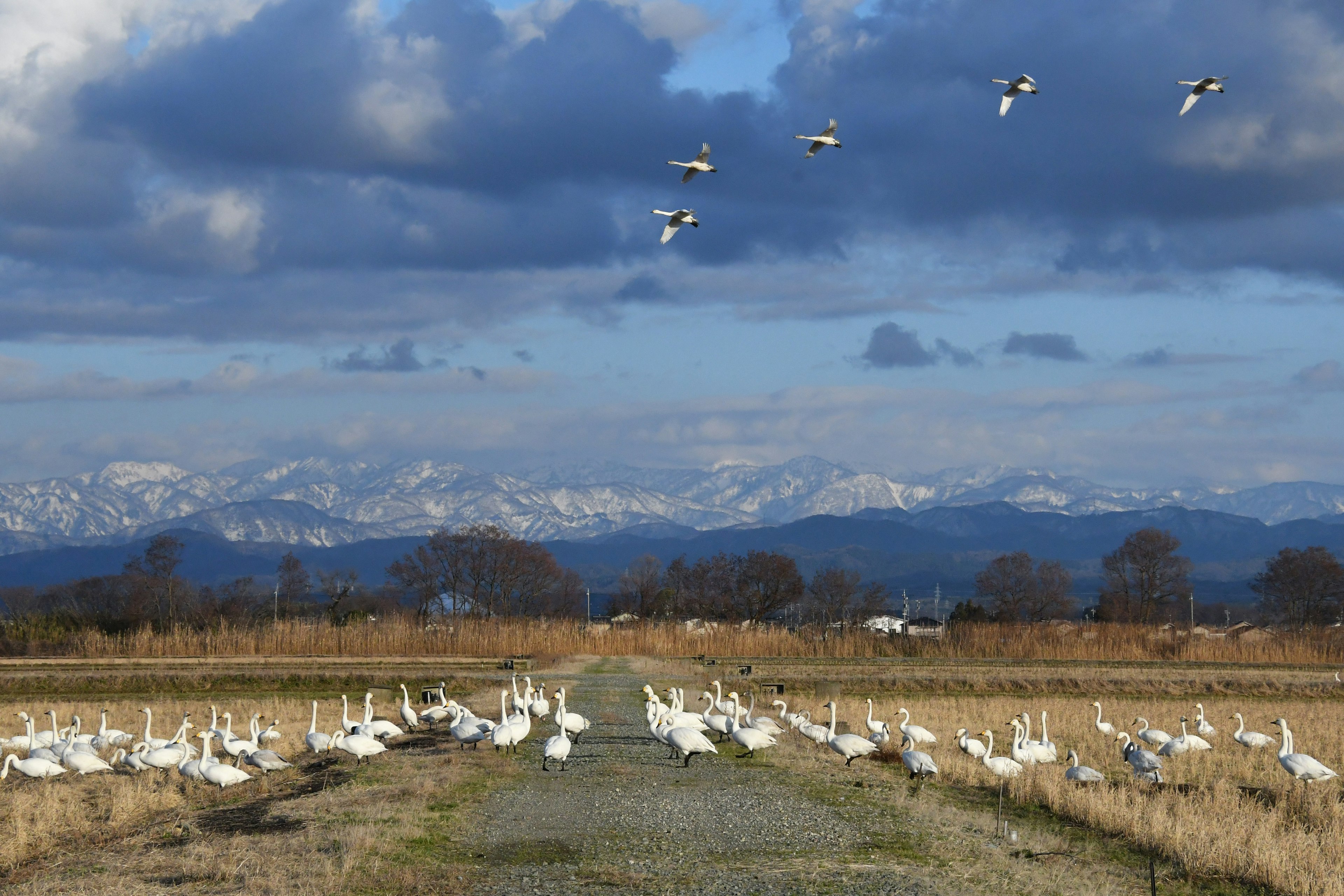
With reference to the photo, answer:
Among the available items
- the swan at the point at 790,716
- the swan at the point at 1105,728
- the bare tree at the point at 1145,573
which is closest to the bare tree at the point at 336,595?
the swan at the point at 790,716

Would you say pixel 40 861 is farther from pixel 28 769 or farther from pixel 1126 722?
pixel 1126 722

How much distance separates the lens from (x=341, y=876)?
13320 mm

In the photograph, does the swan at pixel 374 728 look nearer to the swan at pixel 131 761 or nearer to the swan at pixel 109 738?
the swan at pixel 131 761

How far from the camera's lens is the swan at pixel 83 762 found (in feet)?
72.3

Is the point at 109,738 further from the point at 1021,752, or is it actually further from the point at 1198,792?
the point at 1198,792

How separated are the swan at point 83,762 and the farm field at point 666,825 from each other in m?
0.22

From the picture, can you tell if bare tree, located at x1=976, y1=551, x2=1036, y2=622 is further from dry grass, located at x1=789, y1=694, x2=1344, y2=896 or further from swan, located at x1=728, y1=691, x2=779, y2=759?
swan, located at x1=728, y1=691, x2=779, y2=759

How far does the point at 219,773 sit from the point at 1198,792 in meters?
15.8

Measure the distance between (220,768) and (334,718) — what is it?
39.0 feet

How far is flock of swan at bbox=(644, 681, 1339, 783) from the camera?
21.5 m

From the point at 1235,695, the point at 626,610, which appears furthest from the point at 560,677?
the point at 626,610

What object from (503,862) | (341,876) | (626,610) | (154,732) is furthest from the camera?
(626,610)

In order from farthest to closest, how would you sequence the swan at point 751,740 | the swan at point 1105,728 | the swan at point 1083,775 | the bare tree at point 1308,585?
1. the bare tree at point 1308,585
2. the swan at point 1105,728
3. the swan at point 751,740
4. the swan at point 1083,775

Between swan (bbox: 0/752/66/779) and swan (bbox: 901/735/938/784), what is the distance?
14.8 meters
